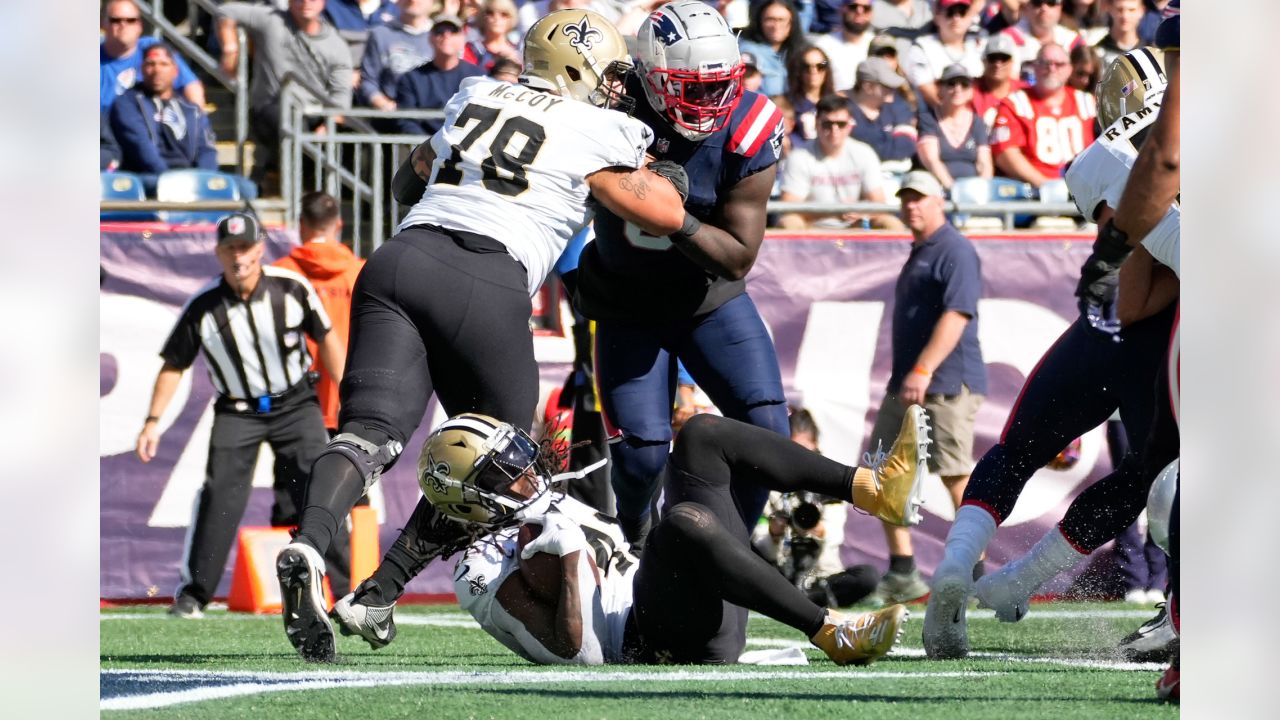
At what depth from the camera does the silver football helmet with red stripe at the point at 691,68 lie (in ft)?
16.3

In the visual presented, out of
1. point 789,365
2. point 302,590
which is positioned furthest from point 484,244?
point 789,365

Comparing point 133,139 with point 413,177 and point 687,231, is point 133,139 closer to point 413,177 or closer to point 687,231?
point 413,177

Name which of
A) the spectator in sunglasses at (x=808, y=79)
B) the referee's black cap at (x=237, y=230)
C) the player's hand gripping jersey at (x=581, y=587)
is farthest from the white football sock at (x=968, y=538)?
the spectator in sunglasses at (x=808, y=79)

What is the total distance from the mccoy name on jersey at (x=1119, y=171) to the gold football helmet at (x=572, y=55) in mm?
1337

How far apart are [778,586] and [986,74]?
6.84 meters

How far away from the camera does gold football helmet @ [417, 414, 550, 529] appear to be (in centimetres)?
436

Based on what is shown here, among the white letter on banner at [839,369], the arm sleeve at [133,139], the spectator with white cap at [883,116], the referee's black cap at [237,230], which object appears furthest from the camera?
the spectator with white cap at [883,116]

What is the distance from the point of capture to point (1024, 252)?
341 inches

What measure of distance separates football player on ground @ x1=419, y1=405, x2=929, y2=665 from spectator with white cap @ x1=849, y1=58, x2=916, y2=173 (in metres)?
5.52

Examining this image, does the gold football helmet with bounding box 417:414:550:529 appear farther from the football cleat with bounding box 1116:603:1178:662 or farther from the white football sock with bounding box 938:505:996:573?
the football cleat with bounding box 1116:603:1178:662

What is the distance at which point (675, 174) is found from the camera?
4707 millimetres

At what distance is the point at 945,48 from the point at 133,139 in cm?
483

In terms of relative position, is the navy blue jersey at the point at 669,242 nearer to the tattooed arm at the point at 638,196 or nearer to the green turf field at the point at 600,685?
the tattooed arm at the point at 638,196

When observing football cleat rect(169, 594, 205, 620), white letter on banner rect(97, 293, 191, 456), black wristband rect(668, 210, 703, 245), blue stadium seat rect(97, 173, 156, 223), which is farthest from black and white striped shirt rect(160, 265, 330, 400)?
black wristband rect(668, 210, 703, 245)
